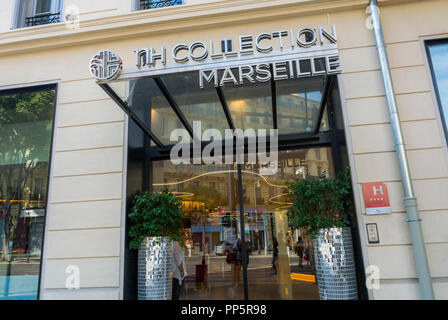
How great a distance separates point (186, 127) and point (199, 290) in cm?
300

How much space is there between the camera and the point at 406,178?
4465 millimetres

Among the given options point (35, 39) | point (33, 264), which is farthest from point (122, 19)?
point (33, 264)

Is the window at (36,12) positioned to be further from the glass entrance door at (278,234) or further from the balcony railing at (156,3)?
the glass entrance door at (278,234)

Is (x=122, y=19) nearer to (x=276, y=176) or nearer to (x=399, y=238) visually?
(x=276, y=176)

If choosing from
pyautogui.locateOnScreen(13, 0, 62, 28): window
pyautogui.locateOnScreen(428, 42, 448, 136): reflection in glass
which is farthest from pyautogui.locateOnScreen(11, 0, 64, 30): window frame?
pyautogui.locateOnScreen(428, 42, 448, 136): reflection in glass

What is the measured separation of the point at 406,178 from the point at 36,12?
7571mm

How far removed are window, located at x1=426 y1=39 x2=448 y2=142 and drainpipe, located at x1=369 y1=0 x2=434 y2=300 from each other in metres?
0.84

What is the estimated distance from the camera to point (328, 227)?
14.9ft

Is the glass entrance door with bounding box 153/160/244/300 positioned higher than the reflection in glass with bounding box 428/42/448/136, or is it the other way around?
the reflection in glass with bounding box 428/42/448/136

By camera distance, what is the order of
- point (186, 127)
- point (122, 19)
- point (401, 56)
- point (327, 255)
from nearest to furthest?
point (327, 255) → point (401, 56) → point (186, 127) → point (122, 19)

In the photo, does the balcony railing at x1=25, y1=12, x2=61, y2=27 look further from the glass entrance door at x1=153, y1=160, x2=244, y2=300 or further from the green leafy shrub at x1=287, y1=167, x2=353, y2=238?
the green leafy shrub at x1=287, y1=167, x2=353, y2=238

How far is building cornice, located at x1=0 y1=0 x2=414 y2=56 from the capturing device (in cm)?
551

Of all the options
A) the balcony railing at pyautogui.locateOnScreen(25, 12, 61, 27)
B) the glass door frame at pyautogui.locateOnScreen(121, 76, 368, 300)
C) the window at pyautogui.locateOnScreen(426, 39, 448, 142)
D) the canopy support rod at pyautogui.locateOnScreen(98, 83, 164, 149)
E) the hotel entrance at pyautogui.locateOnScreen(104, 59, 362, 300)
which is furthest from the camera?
the balcony railing at pyautogui.locateOnScreen(25, 12, 61, 27)

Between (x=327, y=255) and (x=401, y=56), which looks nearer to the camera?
(x=327, y=255)
